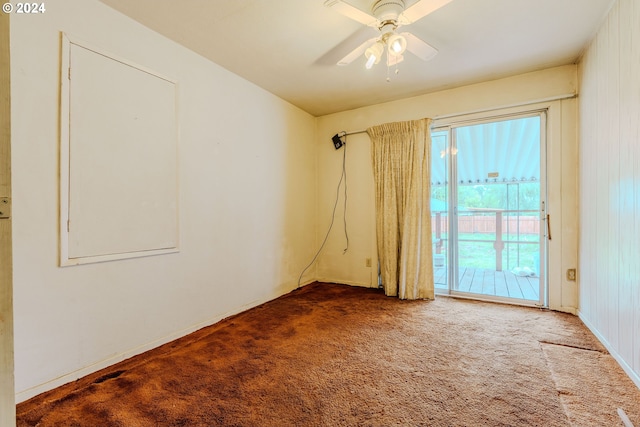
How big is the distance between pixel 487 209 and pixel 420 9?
2.43 metres

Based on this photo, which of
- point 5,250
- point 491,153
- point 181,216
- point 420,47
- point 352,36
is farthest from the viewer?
point 491,153

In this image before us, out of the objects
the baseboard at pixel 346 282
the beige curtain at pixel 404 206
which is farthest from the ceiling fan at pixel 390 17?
the baseboard at pixel 346 282

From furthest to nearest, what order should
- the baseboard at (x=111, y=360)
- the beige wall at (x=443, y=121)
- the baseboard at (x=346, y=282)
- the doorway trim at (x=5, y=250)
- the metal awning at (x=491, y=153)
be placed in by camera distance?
the baseboard at (x=346, y=282)
the metal awning at (x=491, y=153)
the beige wall at (x=443, y=121)
the baseboard at (x=111, y=360)
the doorway trim at (x=5, y=250)

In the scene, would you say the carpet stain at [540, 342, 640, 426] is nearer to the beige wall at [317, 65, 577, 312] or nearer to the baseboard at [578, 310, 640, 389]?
the baseboard at [578, 310, 640, 389]

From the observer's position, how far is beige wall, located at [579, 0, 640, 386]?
65.0 inches

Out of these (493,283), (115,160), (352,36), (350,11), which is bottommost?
(493,283)

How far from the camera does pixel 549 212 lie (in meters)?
2.81

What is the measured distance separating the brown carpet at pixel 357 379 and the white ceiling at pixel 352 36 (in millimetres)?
2290

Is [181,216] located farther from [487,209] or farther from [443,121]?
[487,209]

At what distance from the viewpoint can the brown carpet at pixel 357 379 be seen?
140cm

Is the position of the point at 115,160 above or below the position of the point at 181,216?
above

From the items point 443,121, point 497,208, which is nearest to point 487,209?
point 497,208

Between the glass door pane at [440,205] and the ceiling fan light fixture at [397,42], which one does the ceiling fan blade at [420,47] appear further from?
the glass door pane at [440,205]

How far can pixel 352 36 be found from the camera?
7.21 feet
